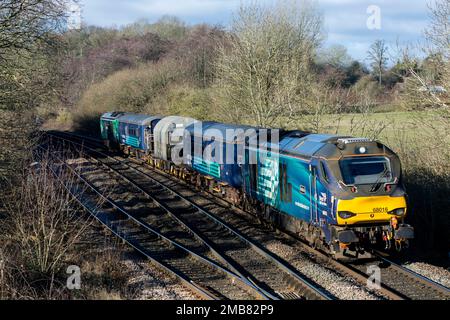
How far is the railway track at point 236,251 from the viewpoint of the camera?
37.0 feet

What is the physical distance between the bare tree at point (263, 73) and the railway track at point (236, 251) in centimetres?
700

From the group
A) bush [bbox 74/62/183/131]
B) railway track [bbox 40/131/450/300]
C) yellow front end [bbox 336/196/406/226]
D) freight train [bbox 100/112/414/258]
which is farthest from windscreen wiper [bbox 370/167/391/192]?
bush [bbox 74/62/183/131]

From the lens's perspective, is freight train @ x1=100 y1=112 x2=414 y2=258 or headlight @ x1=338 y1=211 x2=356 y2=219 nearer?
headlight @ x1=338 y1=211 x2=356 y2=219

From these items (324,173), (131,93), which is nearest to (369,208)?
(324,173)

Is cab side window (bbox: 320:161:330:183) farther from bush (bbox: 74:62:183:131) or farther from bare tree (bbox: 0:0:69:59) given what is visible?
bush (bbox: 74:62:183:131)

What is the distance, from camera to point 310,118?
83.4ft

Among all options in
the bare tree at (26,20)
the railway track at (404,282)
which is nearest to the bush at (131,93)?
the bare tree at (26,20)

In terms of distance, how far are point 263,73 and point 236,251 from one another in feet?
49.2

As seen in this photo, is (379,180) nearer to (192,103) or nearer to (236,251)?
(236,251)

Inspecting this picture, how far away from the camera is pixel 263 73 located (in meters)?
27.8

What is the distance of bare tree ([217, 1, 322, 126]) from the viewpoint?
27.0 m

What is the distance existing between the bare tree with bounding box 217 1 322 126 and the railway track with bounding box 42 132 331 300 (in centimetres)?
700

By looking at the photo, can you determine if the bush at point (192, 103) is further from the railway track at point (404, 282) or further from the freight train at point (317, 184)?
the railway track at point (404, 282)

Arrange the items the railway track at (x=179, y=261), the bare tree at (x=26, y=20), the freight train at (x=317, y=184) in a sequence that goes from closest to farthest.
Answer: the railway track at (x=179, y=261) < the freight train at (x=317, y=184) < the bare tree at (x=26, y=20)
